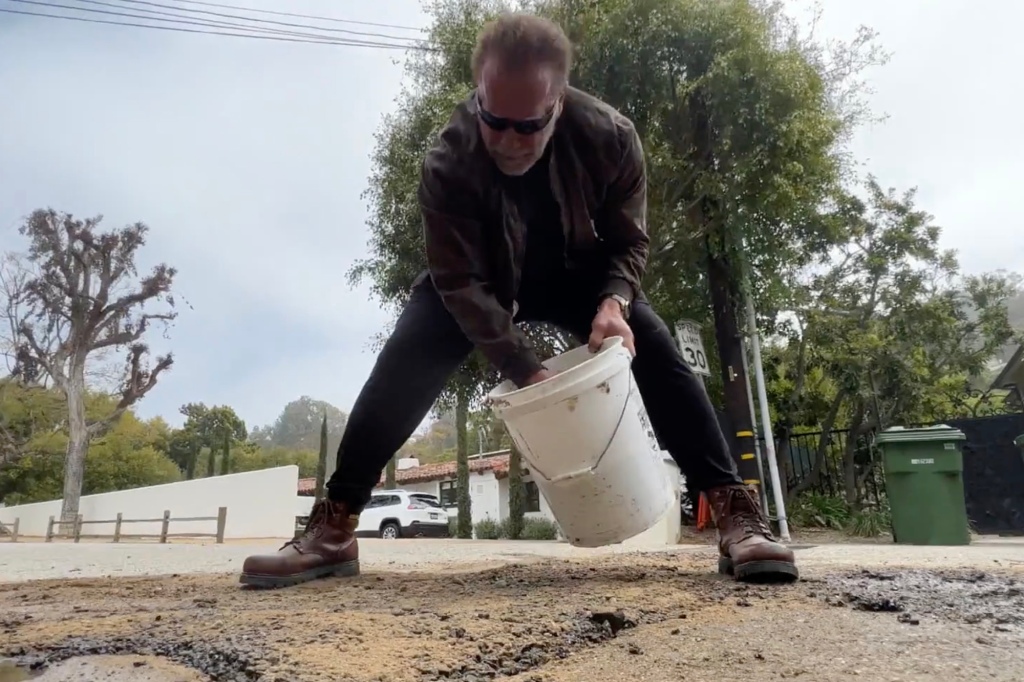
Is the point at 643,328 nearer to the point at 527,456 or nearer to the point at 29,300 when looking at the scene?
the point at 527,456

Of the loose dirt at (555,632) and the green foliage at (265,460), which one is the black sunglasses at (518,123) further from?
the green foliage at (265,460)

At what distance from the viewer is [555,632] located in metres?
1.15

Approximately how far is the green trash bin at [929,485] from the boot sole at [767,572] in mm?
5515

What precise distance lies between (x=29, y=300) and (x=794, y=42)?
890 inches

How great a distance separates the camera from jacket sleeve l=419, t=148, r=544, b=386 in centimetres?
176

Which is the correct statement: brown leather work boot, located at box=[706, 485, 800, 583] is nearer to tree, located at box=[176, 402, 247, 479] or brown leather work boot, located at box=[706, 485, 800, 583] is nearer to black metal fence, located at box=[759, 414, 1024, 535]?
black metal fence, located at box=[759, 414, 1024, 535]

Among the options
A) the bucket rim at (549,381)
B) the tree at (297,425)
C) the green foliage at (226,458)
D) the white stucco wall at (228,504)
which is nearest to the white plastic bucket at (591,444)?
the bucket rim at (549,381)

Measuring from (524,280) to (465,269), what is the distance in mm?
302

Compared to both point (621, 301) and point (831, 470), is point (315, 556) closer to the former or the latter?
point (621, 301)

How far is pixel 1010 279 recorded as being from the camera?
1591 centimetres

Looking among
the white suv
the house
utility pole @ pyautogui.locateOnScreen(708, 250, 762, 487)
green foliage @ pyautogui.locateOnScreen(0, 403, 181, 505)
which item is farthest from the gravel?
green foliage @ pyautogui.locateOnScreen(0, 403, 181, 505)

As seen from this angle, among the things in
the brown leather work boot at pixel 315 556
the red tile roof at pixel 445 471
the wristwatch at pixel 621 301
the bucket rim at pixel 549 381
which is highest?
the red tile roof at pixel 445 471

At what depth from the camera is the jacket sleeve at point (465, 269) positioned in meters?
1.76

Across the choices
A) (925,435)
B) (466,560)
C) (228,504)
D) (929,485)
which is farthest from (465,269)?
(228,504)
